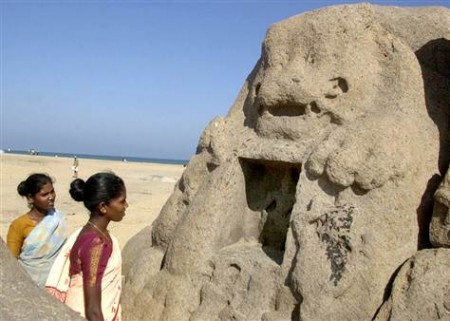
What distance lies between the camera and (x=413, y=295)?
3.68 metres

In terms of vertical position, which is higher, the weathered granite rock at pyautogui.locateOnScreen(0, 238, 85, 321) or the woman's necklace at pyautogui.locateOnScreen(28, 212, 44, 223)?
the weathered granite rock at pyautogui.locateOnScreen(0, 238, 85, 321)

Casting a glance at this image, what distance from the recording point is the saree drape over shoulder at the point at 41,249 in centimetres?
384

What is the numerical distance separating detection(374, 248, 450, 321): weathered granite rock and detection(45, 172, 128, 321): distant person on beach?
188cm

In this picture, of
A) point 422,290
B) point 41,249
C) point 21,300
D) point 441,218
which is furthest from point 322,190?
point 21,300

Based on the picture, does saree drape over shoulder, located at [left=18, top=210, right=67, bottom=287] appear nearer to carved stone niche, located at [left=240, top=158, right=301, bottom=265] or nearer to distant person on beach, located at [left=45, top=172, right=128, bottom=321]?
distant person on beach, located at [left=45, top=172, right=128, bottom=321]

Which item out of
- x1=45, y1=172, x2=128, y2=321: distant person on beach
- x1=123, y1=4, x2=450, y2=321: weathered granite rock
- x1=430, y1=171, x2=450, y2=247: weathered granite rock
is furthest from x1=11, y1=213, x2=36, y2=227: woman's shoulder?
x1=430, y1=171, x2=450, y2=247: weathered granite rock

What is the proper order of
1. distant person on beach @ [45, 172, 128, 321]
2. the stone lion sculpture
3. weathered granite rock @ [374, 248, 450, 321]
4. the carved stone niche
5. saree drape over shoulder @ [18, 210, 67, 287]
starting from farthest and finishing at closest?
the carved stone niche, the stone lion sculpture, saree drape over shoulder @ [18, 210, 67, 287], weathered granite rock @ [374, 248, 450, 321], distant person on beach @ [45, 172, 128, 321]

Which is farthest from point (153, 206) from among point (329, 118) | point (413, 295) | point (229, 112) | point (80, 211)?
point (413, 295)

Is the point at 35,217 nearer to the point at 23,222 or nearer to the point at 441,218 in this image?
the point at 23,222

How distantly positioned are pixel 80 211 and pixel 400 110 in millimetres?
10158

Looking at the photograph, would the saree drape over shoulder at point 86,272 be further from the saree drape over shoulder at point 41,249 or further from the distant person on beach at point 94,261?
the saree drape over shoulder at point 41,249

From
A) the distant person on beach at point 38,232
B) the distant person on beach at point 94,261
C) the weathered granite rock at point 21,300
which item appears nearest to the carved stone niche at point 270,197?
the distant person on beach at point 38,232

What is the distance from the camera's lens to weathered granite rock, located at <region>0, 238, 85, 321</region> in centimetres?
186

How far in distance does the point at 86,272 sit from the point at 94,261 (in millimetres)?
63
